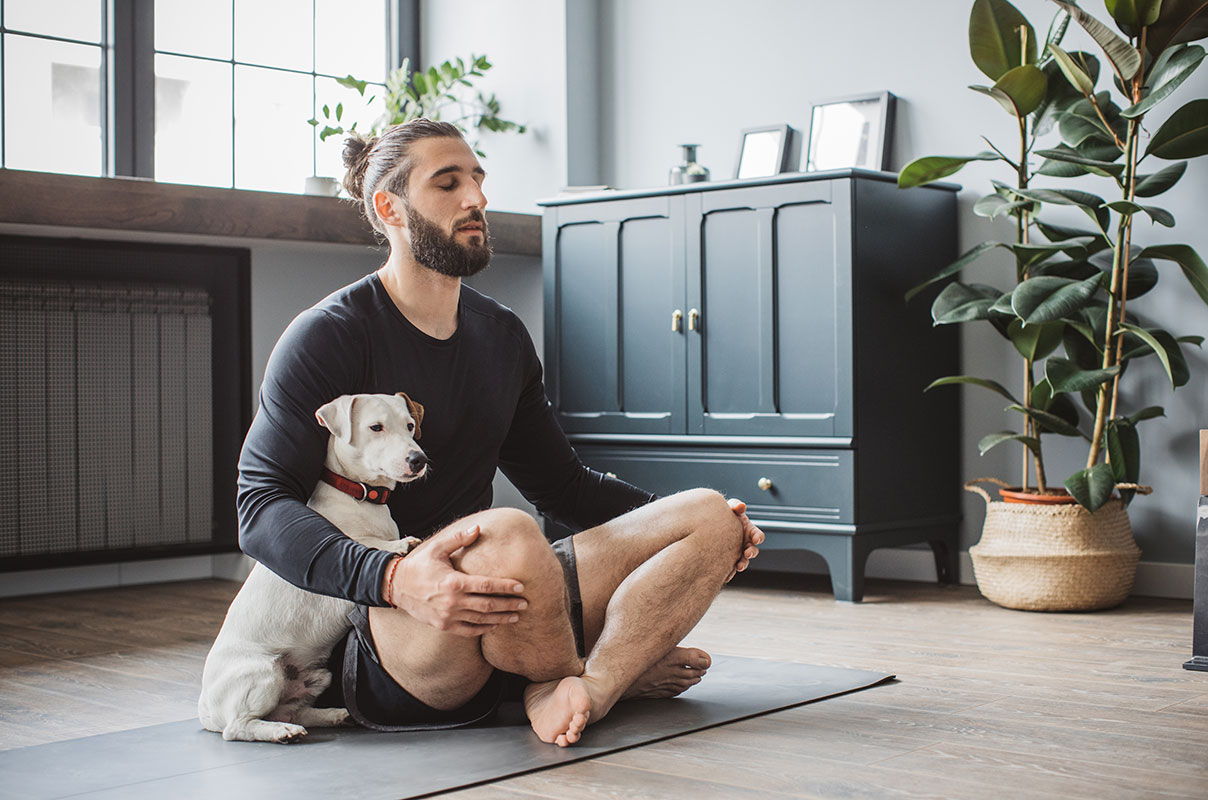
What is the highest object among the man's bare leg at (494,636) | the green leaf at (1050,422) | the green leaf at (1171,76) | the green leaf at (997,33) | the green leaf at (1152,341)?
the green leaf at (997,33)

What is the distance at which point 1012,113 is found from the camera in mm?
3537

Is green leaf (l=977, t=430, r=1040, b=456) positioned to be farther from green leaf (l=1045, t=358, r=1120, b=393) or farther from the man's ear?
the man's ear

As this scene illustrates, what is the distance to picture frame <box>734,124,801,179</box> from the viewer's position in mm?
4266

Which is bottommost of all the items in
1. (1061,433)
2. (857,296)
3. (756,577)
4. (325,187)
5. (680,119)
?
(756,577)

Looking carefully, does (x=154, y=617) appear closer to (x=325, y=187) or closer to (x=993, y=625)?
(x=325, y=187)

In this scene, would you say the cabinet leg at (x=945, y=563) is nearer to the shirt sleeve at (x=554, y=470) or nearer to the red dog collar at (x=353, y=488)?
the shirt sleeve at (x=554, y=470)

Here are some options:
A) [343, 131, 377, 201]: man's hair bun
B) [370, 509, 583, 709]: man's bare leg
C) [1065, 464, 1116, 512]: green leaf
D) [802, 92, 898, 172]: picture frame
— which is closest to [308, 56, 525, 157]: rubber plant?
[802, 92, 898, 172]: picture frame

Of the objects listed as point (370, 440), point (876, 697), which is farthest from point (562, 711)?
point (876, 697)

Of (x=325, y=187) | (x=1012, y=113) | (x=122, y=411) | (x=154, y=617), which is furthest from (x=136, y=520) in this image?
(x=1012, y=113)

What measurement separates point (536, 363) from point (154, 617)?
1680 mm

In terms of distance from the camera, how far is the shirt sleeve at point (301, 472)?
186 centimetres

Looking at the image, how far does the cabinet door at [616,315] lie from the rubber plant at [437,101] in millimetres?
760

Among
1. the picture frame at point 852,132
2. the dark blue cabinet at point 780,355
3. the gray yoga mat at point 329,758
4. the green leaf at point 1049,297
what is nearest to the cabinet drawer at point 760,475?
the dark blue cabinet at point 780,355

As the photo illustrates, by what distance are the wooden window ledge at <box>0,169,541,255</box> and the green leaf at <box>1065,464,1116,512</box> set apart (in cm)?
211
